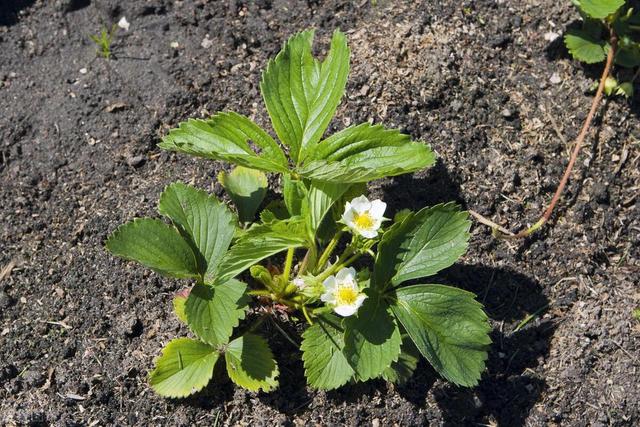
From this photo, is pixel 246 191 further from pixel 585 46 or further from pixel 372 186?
pixel 585 46

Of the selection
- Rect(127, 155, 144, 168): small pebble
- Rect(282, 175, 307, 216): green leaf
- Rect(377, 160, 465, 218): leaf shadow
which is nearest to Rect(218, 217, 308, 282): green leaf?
Rect(282, 175, 307, 216): green leaf

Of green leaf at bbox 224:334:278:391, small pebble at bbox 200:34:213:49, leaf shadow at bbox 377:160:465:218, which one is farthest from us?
small pebble at bbox 200:34:213:49

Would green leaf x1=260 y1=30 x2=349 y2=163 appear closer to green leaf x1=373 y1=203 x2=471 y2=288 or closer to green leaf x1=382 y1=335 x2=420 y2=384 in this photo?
green leaf x1=373 y1=203 x2=471 y2=288

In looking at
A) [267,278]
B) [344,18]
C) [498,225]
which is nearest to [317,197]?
[267,278]

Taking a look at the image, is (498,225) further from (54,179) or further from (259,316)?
(54,179)

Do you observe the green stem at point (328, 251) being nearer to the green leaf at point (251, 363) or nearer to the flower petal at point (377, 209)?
the flower petal at point (377, 209)

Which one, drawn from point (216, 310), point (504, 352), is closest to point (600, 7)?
point (504, 352)
